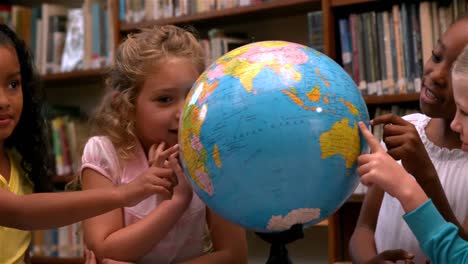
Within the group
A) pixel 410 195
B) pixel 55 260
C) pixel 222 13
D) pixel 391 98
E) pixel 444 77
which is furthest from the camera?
pixel 55 260

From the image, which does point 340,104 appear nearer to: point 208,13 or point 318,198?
point 318,198

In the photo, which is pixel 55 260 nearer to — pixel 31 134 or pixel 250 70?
pixel 31 134

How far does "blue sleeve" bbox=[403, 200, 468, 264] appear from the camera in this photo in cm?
122

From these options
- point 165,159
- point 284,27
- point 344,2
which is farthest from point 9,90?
point 284,27

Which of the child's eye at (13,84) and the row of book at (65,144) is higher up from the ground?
the child's eye at (13,84)

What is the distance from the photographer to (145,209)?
5.52ft

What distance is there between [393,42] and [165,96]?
140cm

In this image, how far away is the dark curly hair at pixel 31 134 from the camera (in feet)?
6.67

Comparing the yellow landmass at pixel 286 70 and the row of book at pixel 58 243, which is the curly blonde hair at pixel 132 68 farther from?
the row of book at pixel 58 243

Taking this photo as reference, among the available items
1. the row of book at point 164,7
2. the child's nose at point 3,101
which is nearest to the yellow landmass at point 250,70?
the child's nose at point 3,101

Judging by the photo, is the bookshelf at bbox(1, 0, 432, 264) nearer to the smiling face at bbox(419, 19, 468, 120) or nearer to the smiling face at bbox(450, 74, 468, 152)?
the smiling face at bbox(419, 19, 468, 120)

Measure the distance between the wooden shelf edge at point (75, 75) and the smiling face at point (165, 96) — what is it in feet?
5.53

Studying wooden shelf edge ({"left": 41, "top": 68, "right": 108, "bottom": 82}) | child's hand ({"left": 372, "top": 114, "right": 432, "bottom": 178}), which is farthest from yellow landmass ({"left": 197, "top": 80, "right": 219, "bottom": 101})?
wooden shelf edge ({"left": 41, "top": 68, "right": 108, "bottom": 82})

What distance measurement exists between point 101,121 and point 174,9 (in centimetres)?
147
